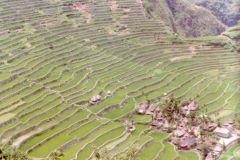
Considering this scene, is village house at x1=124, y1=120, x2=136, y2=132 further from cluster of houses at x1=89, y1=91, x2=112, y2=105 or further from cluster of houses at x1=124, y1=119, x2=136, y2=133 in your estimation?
cluster of houses at x1=89, y1=91, x2=112, y2=105

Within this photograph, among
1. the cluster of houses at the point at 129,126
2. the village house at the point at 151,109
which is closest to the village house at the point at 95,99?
the cluster of houses at the point at 129,126

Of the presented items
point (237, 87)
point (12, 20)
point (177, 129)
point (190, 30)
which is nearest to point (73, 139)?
point (177, 129)

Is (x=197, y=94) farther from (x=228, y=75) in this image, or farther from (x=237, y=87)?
(x=228, y=75)

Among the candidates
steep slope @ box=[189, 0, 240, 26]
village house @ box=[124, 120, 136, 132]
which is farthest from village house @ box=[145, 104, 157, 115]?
steep slope @ box=[189, 0, 240, 26]

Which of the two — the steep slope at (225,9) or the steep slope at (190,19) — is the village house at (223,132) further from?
the steep slope at (225,9)

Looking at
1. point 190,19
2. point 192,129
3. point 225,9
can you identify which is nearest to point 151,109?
point 192,129

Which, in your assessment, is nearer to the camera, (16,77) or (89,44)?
(16,77)
